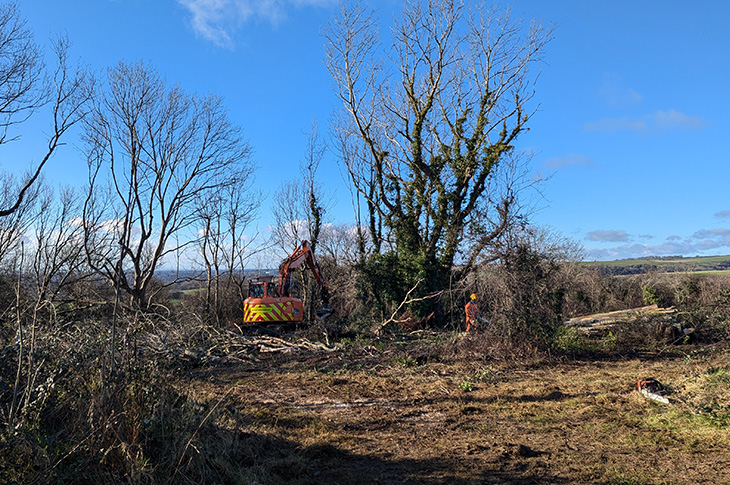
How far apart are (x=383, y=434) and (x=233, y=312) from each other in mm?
21252

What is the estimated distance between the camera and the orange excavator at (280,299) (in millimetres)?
15961

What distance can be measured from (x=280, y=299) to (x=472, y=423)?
10.4m

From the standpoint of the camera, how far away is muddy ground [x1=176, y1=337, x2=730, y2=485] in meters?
4.90

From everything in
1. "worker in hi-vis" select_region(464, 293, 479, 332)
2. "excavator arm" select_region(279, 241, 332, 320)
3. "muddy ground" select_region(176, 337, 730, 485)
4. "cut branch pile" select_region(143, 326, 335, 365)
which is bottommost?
"muddy ground" select_region(176, 337, 730, 485)

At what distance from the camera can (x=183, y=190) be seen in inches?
707

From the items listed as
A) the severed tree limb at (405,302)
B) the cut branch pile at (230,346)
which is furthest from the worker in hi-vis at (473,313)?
the cut branch pile at (230,346)

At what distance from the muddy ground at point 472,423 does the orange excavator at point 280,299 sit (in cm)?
511

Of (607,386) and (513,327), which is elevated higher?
(513,327)

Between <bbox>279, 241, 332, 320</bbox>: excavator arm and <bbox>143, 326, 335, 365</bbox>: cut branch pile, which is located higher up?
<bbox>279, 241, 332, 320</bbox>: excavator arm

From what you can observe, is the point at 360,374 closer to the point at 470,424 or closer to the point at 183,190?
the point at 470,424

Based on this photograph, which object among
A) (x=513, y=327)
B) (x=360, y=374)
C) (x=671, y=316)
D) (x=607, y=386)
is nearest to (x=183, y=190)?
(x=360, y=374)

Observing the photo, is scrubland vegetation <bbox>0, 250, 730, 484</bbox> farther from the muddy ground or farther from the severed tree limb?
the severed tree limb

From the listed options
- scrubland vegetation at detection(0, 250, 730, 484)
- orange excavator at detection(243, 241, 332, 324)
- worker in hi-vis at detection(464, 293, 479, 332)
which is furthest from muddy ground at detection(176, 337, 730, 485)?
orange excavator at detection(243, 241, 332, 324)

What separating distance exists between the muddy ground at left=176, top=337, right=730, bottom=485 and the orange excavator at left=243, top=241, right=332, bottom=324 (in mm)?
5114
